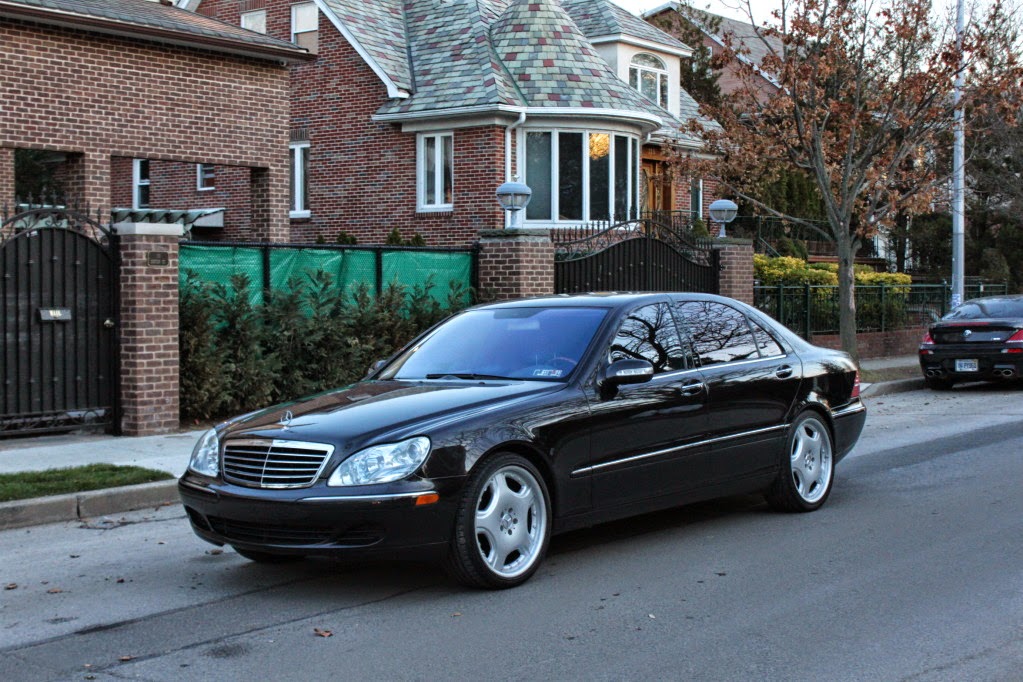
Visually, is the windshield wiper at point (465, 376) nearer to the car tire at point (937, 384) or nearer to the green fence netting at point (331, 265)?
the green fence netting at point (331, 265)

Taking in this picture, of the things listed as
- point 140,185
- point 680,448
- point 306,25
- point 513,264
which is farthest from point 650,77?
point 680,448

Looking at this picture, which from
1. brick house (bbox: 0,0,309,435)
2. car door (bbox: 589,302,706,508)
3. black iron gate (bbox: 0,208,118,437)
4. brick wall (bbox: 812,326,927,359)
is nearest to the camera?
car door (bbox: 589,302,706,508)

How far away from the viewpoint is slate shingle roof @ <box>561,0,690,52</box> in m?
30.3

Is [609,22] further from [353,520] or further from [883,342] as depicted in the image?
[353,520]

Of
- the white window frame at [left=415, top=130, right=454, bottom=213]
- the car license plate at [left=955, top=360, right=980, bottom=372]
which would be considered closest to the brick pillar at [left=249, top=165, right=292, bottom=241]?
the white window frame at [left=415, top=130, right=454, bottom=213]

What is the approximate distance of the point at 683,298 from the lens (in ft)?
26.5

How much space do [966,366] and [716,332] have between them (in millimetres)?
11523

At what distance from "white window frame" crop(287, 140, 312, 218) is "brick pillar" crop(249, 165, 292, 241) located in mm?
6408

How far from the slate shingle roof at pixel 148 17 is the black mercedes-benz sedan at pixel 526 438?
1189cm

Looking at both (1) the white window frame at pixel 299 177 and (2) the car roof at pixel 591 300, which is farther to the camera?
(1) the white window frame at pixel 299 177

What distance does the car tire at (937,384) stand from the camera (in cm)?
1909

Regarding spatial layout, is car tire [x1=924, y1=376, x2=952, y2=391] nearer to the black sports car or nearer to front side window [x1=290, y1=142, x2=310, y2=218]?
the black sports car

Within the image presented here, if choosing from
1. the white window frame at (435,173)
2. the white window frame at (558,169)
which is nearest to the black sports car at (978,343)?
the white window frame at (558,169)

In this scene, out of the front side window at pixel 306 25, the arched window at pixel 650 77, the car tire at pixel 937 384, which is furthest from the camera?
the arched window at pixel 650 77
